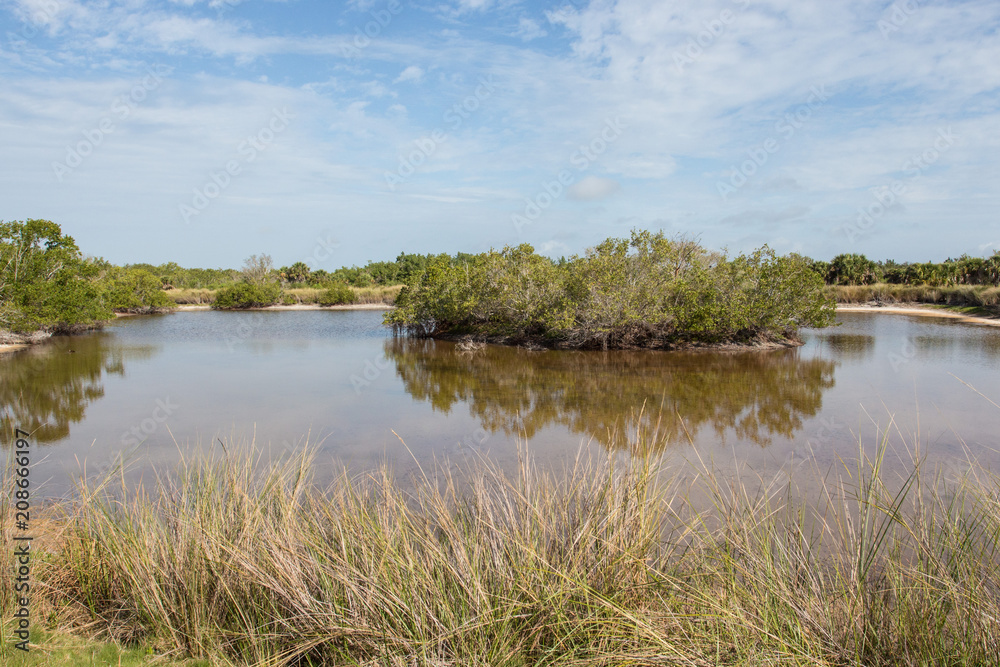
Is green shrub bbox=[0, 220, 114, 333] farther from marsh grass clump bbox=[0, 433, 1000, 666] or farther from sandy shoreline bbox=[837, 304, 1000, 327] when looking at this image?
sandy shoreline bbox=[837, 304, 1000, 327]

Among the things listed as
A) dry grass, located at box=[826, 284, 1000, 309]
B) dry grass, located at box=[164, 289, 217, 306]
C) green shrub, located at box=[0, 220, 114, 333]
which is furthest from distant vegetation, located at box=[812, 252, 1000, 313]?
dry grass, located at box=[164, 289, 217, 306]

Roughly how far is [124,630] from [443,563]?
217 cm

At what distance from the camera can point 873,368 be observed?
15.4 meters

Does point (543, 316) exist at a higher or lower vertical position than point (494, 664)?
higher

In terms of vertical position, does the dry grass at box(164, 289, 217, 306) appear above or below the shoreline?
above

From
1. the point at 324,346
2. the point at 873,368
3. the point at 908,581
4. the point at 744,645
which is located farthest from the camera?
the point at 324,346

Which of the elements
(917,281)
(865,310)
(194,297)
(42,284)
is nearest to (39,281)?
(42,284)

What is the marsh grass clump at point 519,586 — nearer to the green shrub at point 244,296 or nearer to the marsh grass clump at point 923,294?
the marsh grass clump at point 923,294

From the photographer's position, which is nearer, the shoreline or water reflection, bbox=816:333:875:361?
water reflection, bbox=816:333:875:361

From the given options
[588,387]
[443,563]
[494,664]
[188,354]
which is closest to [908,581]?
[494,664]

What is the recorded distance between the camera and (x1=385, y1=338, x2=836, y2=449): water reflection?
32.0ft

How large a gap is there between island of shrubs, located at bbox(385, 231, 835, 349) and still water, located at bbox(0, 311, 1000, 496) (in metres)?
1.20

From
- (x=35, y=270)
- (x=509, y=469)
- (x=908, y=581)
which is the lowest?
(x=509, y=469)

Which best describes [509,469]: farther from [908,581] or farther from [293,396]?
[293,396]
